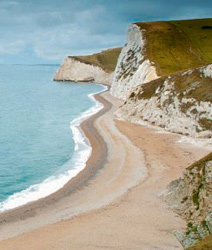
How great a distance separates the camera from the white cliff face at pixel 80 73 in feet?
579

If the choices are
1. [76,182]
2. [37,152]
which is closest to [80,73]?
[37,152]

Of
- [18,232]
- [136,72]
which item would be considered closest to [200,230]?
[18,232]

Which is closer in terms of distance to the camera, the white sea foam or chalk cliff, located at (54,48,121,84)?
the white sea foam

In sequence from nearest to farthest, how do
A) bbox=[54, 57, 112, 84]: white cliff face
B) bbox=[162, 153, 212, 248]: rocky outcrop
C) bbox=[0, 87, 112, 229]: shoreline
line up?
1. bbox=[162, 153, 212, 248]: rocky outcrop
2. bbox=[0, 87, 112, 229]: shoreline
3. bbox=[54, 57, 112, 84]: white cliff face

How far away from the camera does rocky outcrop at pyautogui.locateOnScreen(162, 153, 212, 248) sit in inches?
668

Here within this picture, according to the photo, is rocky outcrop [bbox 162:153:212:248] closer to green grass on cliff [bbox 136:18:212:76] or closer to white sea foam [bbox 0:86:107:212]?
white sea foam [bbox 0:86:107:212]

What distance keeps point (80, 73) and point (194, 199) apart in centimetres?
16142

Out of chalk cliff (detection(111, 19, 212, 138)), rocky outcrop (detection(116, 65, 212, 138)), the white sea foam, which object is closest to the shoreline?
the white sea foam

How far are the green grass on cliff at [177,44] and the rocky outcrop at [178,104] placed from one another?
17.0 metres

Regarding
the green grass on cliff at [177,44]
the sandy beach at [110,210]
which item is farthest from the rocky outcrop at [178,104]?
the green grass on cliff at [177,44]

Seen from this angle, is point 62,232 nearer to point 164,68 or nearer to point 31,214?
point 31,214

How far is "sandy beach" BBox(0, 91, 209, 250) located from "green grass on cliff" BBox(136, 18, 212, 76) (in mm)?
41115

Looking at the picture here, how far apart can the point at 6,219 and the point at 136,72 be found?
6405 cm

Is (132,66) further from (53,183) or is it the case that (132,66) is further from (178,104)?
(53,183)
